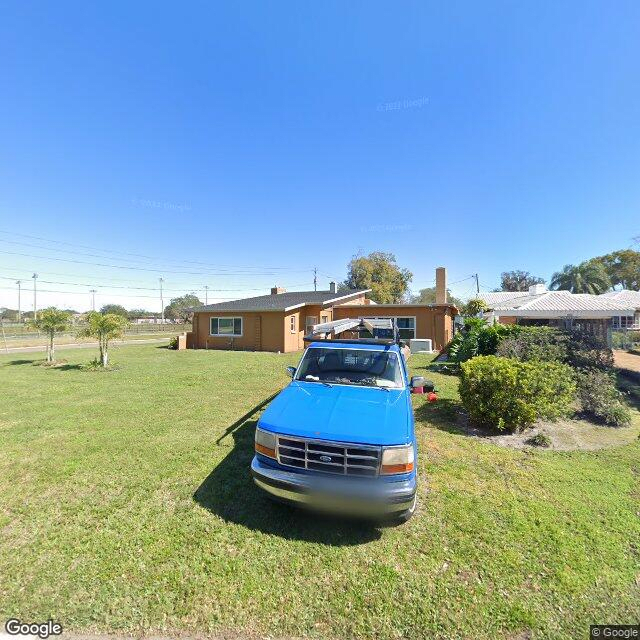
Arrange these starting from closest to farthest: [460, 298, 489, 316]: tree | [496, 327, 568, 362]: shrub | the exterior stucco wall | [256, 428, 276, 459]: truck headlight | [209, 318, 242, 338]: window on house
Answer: [256, 428, 276, 459]: truck headlight < [496, 327, 568, 362]: shrub < the exterior stucco wall < [209, 318, 242, 338]: window on house < [460, 298, 489, 316]: tree

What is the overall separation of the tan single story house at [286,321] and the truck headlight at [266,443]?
52.4 ft

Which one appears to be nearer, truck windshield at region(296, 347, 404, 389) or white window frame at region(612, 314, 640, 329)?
truck windshield at region(296, 347, 404, 389)

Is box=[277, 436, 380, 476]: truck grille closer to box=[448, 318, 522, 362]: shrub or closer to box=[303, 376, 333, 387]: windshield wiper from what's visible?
box=[303, 376, 333, 387]: windshield wiper

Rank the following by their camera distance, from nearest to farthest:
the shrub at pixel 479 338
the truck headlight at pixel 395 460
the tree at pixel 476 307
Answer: the truck headlight at pixel 395 460 → the shrub at pixel 479 338 → the tree at pixel 476 307

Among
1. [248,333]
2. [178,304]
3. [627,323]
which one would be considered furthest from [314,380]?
[178,304]

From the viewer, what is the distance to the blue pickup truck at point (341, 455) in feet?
10.3

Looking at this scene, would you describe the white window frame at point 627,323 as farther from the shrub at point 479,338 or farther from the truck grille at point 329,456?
the truck grille at point 329,456

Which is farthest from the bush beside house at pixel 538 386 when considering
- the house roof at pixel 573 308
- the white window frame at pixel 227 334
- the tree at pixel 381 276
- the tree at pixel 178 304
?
the tree at pixel 178 304

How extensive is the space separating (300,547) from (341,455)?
3.11ft

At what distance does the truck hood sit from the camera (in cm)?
331

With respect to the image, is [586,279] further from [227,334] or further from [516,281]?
[227,334]

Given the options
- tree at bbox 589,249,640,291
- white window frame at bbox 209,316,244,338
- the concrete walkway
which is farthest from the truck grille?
tree at bbox 589,249,640,291

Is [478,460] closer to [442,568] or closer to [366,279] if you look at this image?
[442,568]

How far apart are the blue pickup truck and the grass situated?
47 cm
